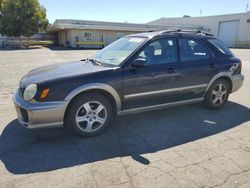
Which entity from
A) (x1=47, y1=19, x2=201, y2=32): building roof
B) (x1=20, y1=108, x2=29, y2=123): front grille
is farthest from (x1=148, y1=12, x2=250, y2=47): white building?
(x1=20, y1=108, x2=29, y2=123): front grille

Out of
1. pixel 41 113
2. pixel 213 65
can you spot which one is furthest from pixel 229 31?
pixel 41 113

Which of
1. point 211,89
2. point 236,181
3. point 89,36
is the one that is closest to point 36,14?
point 89,36

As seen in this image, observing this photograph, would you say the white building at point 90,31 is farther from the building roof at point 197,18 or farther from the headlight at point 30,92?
the headlight at point 30,92

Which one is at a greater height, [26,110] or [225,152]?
[26,110]

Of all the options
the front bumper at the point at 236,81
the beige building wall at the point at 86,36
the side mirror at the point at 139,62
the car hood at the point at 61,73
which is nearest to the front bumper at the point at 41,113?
the car hood at the point at 61,73

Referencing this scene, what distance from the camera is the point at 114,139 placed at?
3.79 metres

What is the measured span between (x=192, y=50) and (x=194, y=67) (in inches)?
14.7

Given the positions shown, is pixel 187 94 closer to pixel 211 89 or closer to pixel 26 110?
pixel 211 89

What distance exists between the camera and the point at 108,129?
164 inches

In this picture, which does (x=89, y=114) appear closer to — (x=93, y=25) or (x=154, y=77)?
(x=154, y=77)

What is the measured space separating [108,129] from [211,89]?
2511 mm

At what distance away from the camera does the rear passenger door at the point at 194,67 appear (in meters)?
4.52

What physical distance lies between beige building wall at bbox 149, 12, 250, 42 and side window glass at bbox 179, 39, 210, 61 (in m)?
40.4

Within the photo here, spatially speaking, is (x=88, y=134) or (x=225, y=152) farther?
(x=88, y=134)
